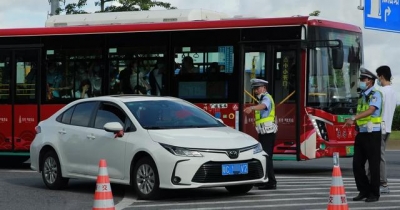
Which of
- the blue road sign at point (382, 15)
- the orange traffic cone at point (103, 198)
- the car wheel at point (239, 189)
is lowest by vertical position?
the car wheel at point (239, 189)

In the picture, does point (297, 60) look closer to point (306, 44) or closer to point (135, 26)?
point (306, 44)

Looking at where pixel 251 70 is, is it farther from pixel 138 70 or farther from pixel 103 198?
pixel 103 198

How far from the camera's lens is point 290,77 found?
1850 centimetres

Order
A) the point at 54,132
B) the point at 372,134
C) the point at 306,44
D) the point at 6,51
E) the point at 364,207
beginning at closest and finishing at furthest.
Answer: the point at 364,207, the point at 372,134, the point at 54,132, the point at 306,44, the point at 6,51

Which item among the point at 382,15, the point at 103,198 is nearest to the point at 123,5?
the point at 382,15

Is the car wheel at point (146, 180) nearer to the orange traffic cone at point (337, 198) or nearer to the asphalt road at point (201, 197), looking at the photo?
the asphalt road at point (201, 197)

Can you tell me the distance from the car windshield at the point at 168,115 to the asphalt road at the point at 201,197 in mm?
1038

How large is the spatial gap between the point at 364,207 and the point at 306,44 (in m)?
6.54

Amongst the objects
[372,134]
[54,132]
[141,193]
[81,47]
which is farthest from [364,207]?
[81,47]

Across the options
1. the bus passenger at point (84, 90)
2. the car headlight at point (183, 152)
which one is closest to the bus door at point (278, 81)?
the bus passenger at point (84, 90)

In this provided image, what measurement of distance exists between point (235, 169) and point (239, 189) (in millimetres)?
953

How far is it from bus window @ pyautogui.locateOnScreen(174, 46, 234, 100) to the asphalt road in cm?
239

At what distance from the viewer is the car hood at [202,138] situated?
13.1 m

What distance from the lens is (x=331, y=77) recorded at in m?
18.7
